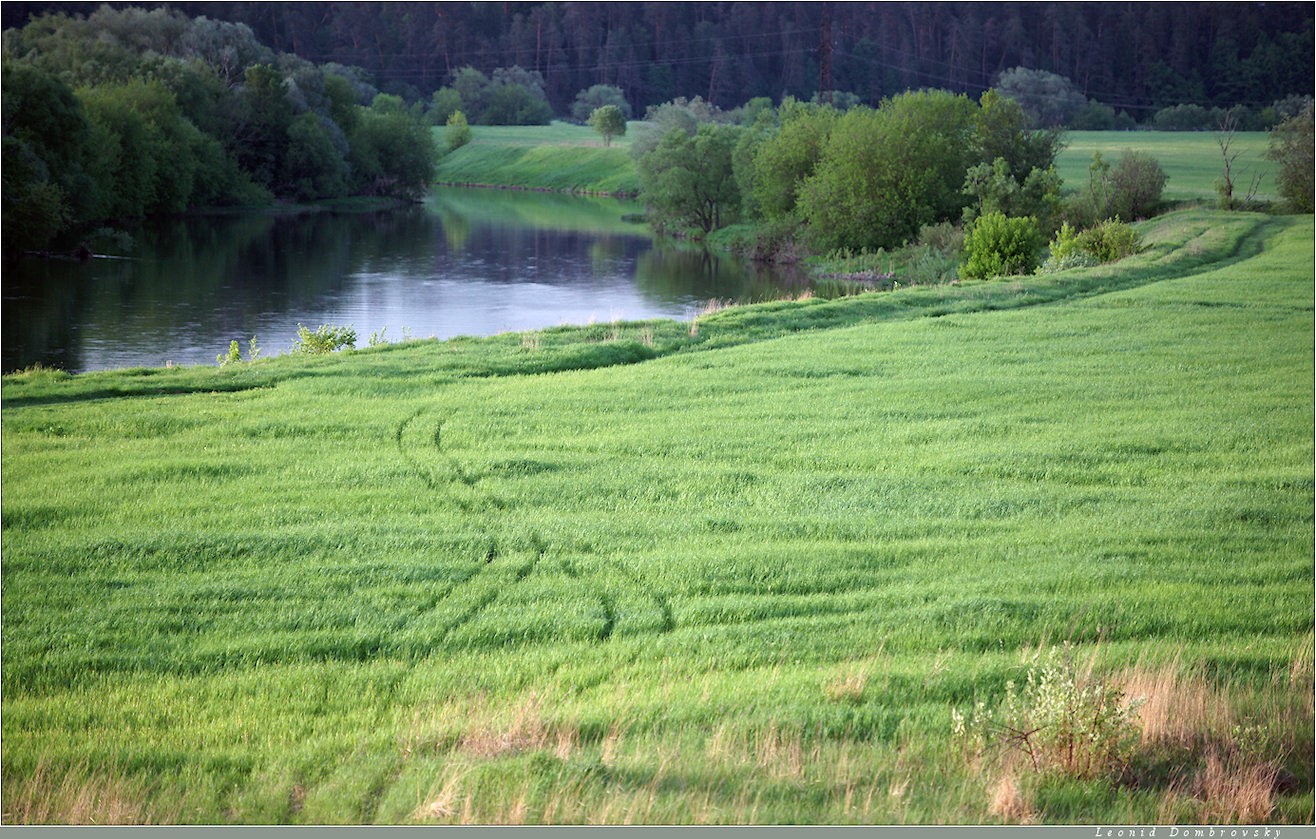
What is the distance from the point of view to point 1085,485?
12.2 metres

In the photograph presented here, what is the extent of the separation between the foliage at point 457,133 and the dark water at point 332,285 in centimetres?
5809

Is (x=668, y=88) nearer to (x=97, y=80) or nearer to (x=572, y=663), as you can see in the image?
(x=97, y=80)

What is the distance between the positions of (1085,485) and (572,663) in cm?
747

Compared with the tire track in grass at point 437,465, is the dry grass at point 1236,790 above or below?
below

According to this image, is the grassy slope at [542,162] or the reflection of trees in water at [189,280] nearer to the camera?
the reflection of trees in water at [189,280]

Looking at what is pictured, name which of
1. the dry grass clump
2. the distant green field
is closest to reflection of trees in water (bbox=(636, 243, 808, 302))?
the distant green field

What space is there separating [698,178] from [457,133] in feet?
217

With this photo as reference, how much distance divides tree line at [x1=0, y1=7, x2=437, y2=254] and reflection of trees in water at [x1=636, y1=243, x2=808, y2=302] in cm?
2759

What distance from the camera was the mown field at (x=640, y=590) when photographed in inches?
226

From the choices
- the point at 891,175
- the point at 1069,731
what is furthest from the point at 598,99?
the point at 1069,731

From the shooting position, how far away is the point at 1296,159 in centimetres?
5341

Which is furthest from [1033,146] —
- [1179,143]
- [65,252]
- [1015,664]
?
[1015,664]

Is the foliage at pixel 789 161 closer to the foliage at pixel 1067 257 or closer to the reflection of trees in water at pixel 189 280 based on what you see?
the reflection of trees in water at pixel 189 280

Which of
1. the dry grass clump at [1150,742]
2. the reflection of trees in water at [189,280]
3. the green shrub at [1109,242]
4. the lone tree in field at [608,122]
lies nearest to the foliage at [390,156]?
the reflection of trees in water at [189,280]
